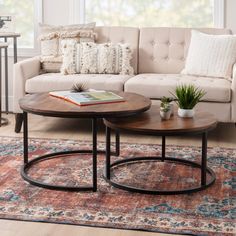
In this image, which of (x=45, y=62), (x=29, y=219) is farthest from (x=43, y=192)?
(x=45, y=62)

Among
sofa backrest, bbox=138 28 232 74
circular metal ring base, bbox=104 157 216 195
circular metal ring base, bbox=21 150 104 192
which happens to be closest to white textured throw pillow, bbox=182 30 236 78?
sofa backrest, bbox=138 28 232 74

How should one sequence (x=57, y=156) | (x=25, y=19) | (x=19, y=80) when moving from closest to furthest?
(x=57, y=156) → (x=19, y=80) → (x=25, y=19)

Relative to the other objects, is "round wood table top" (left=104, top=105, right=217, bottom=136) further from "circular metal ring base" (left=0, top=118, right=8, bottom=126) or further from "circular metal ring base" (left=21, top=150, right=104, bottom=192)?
"circular metal ring base" (left=0, top=118, right=8, bottom=126)

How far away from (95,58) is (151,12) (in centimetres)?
91

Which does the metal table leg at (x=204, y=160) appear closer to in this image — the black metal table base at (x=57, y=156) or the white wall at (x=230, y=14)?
the black metal table base at (x=57, y=156)

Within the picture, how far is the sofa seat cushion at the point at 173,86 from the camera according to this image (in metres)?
4.30

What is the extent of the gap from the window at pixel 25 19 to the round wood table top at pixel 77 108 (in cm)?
220

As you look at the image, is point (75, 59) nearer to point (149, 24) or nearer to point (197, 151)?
point (149, 24)

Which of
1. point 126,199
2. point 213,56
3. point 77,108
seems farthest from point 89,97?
point 213,56

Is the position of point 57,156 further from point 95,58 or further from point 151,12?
point 151,12

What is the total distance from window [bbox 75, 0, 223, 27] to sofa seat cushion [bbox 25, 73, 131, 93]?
93cm

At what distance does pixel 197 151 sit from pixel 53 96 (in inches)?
47.3

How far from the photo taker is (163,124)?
3178 millimetres

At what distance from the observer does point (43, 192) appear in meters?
3.15
